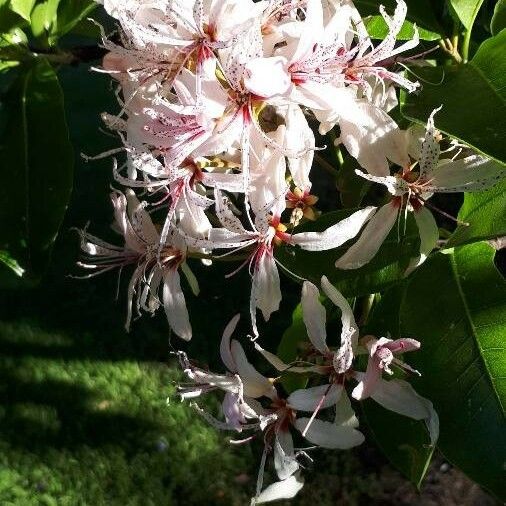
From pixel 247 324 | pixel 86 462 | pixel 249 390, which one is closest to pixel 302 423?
pixel 249 390

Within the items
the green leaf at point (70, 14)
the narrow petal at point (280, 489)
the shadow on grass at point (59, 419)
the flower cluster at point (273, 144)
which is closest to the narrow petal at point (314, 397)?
the flower cluster at point (273, 144)

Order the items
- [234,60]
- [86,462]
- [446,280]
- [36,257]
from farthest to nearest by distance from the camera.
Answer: [86,462] < [36,257] < [446,280] < [234,60]

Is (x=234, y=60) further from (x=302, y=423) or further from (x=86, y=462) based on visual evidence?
(x=86, y=462)

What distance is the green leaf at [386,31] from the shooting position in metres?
0.78

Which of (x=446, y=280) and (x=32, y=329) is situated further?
(x=32, y=329)

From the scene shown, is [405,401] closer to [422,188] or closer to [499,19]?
[422,188]

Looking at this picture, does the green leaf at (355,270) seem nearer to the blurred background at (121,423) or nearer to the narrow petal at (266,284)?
the narrow petal at (266,284)

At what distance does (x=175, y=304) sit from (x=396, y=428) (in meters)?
0.22

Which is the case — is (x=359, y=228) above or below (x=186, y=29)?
below

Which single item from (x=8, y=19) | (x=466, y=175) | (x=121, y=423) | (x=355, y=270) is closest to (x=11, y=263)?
(x=8, y=19)

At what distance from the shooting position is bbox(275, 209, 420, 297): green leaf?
70cm

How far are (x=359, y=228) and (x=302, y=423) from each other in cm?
21

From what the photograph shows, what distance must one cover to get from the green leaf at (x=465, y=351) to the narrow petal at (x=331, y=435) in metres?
0.07

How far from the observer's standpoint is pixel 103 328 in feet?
6.18
